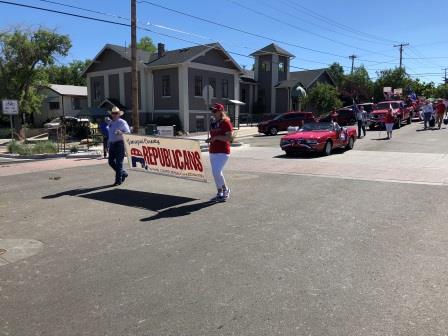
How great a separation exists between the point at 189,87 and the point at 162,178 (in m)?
23.5

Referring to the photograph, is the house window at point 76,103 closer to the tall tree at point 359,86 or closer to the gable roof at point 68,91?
the gable roof at point 68,91

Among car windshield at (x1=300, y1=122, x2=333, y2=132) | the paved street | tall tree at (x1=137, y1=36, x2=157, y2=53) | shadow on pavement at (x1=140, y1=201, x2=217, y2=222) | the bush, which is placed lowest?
the paved street

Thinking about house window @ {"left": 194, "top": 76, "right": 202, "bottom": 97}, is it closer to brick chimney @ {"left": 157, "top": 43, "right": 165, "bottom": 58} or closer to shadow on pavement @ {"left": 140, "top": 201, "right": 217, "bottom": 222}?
brick chimney @ {"left": 157, "top": 43, "right": 165, "bottom": 58}

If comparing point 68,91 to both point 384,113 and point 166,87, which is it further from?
point 384,113

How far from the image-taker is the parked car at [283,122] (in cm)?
3228

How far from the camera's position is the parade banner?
9.10 meters

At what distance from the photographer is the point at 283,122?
32500mm

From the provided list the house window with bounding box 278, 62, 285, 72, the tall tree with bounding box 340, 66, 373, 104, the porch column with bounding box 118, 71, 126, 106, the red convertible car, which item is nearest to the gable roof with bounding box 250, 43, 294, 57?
the house window with bounding box 278, 62, 285, 72

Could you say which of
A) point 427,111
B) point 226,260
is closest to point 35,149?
point 226,260

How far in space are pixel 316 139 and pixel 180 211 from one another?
9.40 meters

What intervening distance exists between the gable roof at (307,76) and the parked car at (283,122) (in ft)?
61.7

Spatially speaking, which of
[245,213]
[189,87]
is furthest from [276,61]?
[245,213]

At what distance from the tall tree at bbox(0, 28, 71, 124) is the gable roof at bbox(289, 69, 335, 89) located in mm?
26220

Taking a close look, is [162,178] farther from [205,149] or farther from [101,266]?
[205,149]
